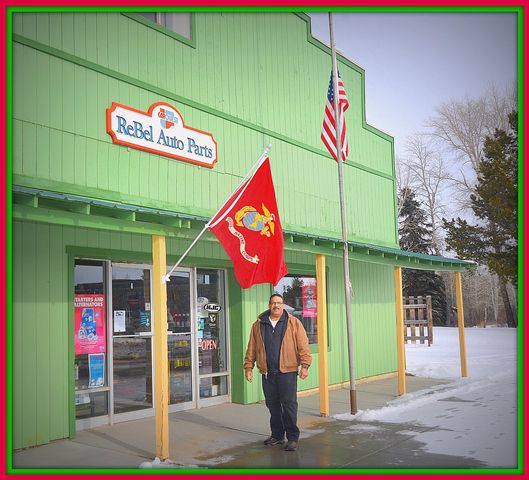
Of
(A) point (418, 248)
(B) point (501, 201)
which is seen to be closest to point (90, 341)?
(B) point (501, 201)

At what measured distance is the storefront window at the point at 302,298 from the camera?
12383 millimetres

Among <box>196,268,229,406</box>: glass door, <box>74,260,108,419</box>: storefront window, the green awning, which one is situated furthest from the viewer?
<box>196,268,229,406</box>: glass door

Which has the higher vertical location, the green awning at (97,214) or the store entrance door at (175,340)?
the green awning at (97,214)

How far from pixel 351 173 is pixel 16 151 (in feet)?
28.9

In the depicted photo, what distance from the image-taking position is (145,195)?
30.5ft

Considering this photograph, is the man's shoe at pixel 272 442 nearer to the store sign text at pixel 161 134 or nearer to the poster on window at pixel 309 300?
the store sign text at pixel 161 134

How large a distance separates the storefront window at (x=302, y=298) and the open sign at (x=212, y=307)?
1489mm

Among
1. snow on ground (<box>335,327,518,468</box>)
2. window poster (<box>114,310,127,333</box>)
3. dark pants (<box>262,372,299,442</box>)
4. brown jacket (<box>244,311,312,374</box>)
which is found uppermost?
window poster (<box>114,310,127,333</box>)

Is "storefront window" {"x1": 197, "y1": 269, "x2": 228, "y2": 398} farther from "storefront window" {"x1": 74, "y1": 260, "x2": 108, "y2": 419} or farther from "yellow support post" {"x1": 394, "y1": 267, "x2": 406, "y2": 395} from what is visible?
"yellow support post" {"x1": 394, "y1": 267, "x2": 406, "y2": 395}

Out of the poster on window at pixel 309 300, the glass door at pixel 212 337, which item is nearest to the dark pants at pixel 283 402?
the glass door at pixel 212 337

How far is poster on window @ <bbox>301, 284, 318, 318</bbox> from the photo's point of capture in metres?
12.8

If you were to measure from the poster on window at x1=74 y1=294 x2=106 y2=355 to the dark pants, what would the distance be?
105 inches

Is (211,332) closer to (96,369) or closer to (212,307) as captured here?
(212,307)

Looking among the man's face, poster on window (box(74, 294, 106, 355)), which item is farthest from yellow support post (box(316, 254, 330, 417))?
poster on window (box(74, 294, 106, 355))
